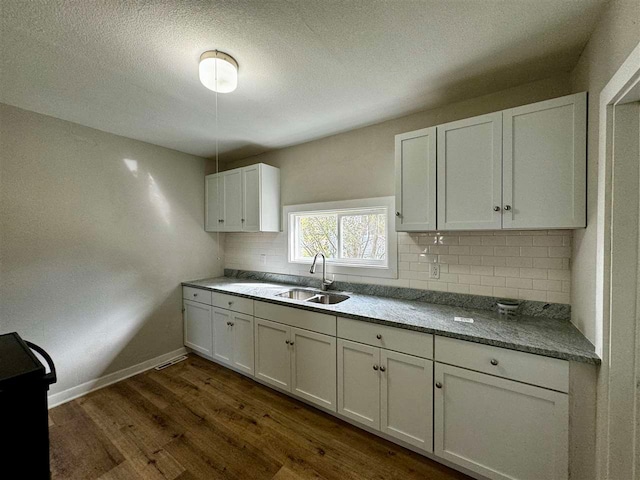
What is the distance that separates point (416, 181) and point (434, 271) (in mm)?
759

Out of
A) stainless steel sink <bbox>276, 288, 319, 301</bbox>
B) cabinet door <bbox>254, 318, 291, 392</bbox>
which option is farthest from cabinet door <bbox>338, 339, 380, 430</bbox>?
stainless steel sink <bbox>276, 288, 319, 301</bbox>

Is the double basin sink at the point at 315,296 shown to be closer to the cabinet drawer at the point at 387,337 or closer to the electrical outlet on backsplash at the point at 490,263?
the electrical outlet on backsplash at the point at 490,263

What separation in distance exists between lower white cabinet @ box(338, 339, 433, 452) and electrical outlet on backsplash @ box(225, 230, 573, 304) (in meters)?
0.73

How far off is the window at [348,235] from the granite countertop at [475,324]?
35cm

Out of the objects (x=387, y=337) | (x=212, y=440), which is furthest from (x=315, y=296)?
(x=212, y=440)

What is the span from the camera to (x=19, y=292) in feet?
7.06

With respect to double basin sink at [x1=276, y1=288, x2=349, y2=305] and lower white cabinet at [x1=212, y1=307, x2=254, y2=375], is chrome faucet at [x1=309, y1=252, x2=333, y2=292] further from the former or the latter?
lower white cabinet at [x1=212, y1=307, x2=254, y2=375]

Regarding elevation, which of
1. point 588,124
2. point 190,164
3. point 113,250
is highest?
point 190,164

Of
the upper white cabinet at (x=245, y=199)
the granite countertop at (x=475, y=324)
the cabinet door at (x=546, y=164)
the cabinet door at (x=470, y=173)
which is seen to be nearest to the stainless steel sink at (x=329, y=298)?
Answer: the granite countertop at (x=475, y=324)

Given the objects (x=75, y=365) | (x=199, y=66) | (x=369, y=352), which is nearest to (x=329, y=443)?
(x=369, y=352)

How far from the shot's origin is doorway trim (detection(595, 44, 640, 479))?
1153mm

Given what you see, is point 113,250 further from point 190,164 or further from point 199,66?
point 199,66

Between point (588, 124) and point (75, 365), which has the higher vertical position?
point (588, 124)

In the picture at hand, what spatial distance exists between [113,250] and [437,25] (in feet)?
10.5
